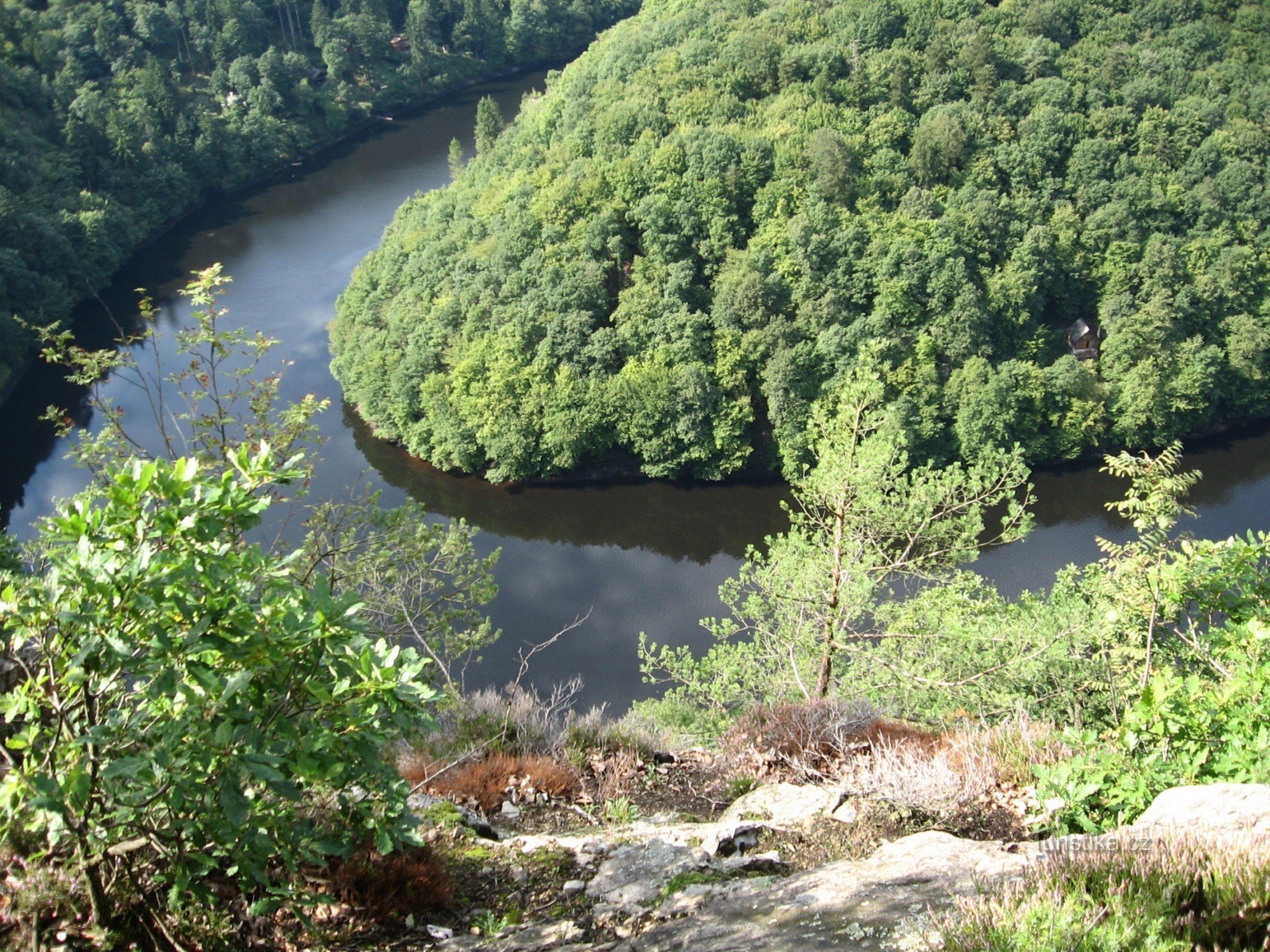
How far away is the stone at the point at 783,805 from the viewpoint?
7156 mm

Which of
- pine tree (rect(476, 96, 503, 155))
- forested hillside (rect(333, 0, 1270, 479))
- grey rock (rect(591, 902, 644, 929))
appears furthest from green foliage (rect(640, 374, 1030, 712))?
pine tree (rect(476, 96, 503, 155))

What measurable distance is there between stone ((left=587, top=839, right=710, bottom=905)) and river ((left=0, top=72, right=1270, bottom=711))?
59.6 feet

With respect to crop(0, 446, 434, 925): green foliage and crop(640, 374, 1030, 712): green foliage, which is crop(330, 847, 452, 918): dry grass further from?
crop(640, 374, 1030, 712): green foliage

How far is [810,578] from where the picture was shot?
12633mm

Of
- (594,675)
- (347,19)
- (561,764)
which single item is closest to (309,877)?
(561,764)

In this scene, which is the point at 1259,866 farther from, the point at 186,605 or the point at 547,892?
the point at 186,605

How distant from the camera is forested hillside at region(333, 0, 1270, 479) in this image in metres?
34.3

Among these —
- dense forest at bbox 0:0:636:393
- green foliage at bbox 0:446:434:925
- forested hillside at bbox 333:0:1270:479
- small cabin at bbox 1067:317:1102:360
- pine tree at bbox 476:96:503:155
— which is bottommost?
small cabin at bbox 1067:317:1102:360

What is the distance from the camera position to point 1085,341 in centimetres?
3728

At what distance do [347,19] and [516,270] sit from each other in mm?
47845

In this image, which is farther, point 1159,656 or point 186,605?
point 1159,656

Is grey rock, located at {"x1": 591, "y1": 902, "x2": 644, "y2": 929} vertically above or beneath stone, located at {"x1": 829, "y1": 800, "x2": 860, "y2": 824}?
above

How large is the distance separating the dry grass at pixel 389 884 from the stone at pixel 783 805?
2386 mm

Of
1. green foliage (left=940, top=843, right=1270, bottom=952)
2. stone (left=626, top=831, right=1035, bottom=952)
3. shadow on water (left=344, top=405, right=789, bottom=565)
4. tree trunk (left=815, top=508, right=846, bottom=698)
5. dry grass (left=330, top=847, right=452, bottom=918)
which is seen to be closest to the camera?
green foliage (left=940, top=843, right=1270, bottom=952)
